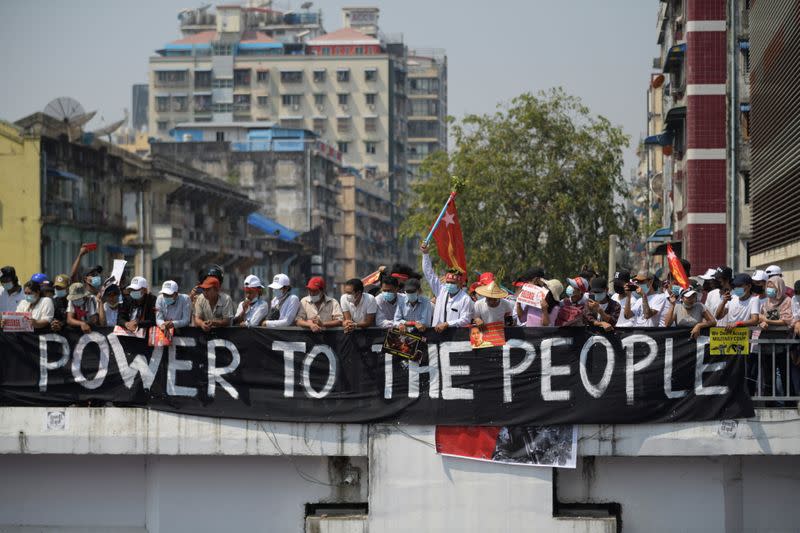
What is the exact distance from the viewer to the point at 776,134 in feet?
93.0

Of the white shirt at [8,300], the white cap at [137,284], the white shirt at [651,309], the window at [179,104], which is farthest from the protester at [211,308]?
the window at [179,104]

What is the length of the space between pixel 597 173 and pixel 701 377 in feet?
117

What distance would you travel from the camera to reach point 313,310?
51.5 ft

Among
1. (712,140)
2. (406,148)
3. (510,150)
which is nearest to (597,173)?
(510,150)

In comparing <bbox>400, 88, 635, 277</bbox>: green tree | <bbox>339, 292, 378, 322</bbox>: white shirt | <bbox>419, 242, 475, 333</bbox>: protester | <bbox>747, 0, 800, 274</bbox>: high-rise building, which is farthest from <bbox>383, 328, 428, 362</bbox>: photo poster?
<bbox>400, 88, 635, 277</bbox>: green tree

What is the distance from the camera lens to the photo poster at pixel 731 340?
1477 centimetres

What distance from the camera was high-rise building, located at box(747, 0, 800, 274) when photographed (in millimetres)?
26188

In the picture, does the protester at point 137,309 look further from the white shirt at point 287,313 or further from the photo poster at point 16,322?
the white shirt at point 287,313

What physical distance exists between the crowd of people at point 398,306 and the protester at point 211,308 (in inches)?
0.5

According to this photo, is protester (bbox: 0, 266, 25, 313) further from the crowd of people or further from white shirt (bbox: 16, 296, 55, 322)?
white shirt (bbox: 16, 296, 55, 322)

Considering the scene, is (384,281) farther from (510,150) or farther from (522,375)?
(510,150)

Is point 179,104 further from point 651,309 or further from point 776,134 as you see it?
point 651,309

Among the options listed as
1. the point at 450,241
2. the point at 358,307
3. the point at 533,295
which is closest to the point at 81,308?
the point at 358,307

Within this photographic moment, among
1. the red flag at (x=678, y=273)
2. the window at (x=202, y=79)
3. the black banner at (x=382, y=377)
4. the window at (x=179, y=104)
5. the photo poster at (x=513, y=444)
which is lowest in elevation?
the photo poster at (x=513, y=444)
